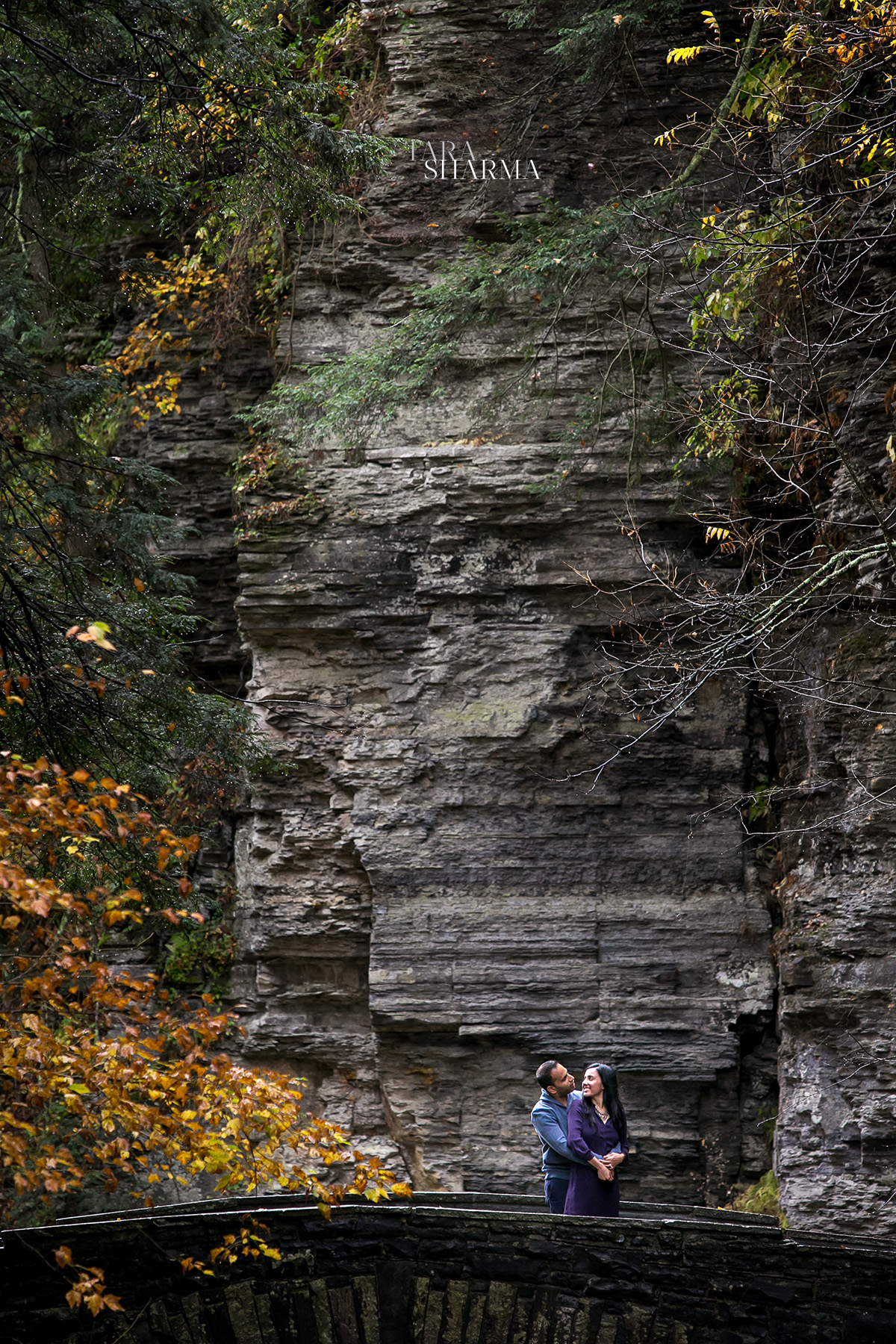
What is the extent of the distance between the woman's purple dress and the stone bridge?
432mm

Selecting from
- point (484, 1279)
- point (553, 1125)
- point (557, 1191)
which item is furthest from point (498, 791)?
point (484, 1279)

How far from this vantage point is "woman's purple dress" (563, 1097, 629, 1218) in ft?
21.3

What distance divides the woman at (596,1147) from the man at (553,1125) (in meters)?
0.10

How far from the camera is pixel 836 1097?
7902mm

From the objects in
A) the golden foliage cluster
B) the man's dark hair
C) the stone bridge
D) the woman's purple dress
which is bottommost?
the stone bridge

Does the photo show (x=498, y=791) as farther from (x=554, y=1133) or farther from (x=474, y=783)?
(x=554, y=1133)

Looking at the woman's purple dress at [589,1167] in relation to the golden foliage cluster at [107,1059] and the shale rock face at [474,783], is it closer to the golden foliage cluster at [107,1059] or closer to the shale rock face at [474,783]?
the golden foliage cluster at [107,1059]

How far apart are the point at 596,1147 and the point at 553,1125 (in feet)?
0.96

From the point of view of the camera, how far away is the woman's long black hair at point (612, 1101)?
6.75 m

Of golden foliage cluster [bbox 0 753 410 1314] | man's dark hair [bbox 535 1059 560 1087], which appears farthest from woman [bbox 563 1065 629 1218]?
golden foliage cluster [bbox 0 753 410 1314]

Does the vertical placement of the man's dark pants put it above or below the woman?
below

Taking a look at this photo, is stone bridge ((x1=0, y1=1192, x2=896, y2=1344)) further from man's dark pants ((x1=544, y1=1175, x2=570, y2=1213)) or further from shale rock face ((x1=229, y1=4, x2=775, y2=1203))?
shale rock face ((x1=229, y1=4, x2=775, y2=1203))

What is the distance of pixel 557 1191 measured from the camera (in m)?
6.75

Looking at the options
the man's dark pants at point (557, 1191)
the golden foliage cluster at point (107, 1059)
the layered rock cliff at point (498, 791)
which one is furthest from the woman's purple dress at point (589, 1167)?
the layered rock cliff at point (498, 791)
